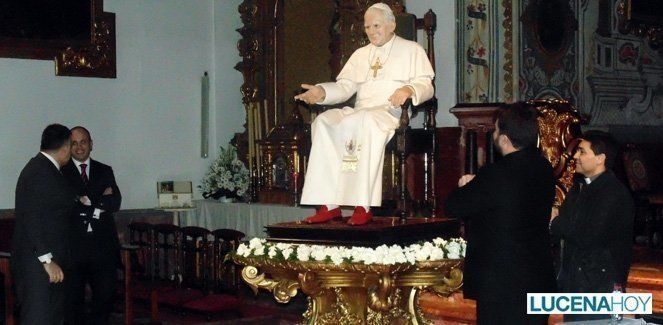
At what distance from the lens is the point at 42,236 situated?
6406 mm

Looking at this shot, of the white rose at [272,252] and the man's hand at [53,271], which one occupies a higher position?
the white rose at [272,252]

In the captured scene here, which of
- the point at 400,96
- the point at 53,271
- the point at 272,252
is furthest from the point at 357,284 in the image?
the point at 53,271

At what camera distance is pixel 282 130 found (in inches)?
426

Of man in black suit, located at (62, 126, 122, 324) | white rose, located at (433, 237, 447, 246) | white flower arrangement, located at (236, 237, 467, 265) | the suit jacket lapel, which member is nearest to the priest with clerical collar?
white flower arrangement, located at (236, 237, 467, 265)

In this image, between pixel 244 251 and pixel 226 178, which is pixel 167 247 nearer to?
pixel 226 178

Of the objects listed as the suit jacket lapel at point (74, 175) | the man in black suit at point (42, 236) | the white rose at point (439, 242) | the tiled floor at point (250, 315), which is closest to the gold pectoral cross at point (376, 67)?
the white rose at point (439, 242)

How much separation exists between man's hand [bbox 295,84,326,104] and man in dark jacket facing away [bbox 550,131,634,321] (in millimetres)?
1835

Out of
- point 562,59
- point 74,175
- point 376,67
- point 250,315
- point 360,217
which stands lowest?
point 250,315

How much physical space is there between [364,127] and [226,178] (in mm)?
5147

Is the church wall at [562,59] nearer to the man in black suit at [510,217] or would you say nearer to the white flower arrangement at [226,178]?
the white flower arrangement at [226,178]

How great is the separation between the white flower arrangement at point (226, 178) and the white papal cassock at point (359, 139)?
483 centimetres

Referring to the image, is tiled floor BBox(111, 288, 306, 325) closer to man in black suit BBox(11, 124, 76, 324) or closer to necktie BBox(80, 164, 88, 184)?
necktie BBox(80, 164, 88, 184)

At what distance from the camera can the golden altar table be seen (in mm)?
5801

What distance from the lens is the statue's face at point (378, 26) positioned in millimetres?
6301
